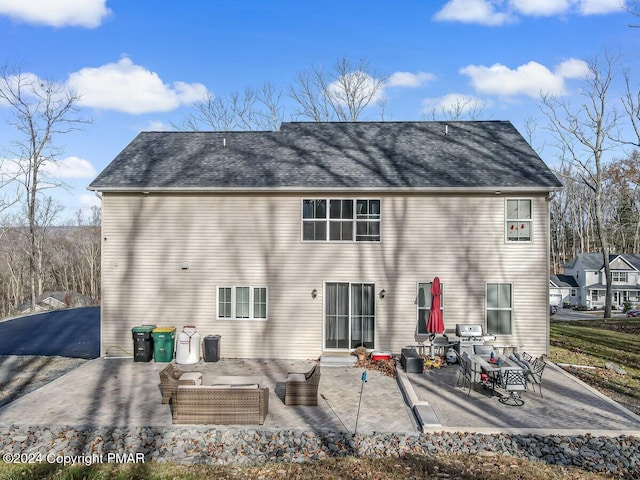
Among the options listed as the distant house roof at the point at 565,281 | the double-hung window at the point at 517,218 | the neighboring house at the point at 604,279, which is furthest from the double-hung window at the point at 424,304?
the distant house roof at the point at 565,281

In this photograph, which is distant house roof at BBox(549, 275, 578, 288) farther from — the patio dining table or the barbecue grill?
the patio dining table

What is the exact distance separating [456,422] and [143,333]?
858cm

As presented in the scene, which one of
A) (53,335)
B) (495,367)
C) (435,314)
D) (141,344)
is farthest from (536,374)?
(53,335)

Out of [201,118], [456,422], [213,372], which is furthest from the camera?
[201,118]

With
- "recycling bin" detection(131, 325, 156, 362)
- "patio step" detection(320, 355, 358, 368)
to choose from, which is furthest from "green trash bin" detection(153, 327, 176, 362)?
"patio step" detection(320, 355, 358, 368)

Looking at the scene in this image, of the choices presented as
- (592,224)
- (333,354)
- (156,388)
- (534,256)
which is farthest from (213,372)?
(592,224)

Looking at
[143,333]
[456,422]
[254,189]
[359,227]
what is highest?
[254,189]

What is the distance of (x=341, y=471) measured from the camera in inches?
241

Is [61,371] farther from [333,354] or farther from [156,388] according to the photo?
[333,354]

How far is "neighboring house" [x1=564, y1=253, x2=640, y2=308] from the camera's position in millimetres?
50031

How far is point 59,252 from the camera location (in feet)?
158

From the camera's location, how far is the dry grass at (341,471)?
594cm

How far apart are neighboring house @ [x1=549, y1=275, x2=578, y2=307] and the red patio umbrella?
164 ft

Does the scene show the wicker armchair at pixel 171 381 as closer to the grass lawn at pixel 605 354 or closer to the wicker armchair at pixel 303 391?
the wicker armchair at pixel 303 391
